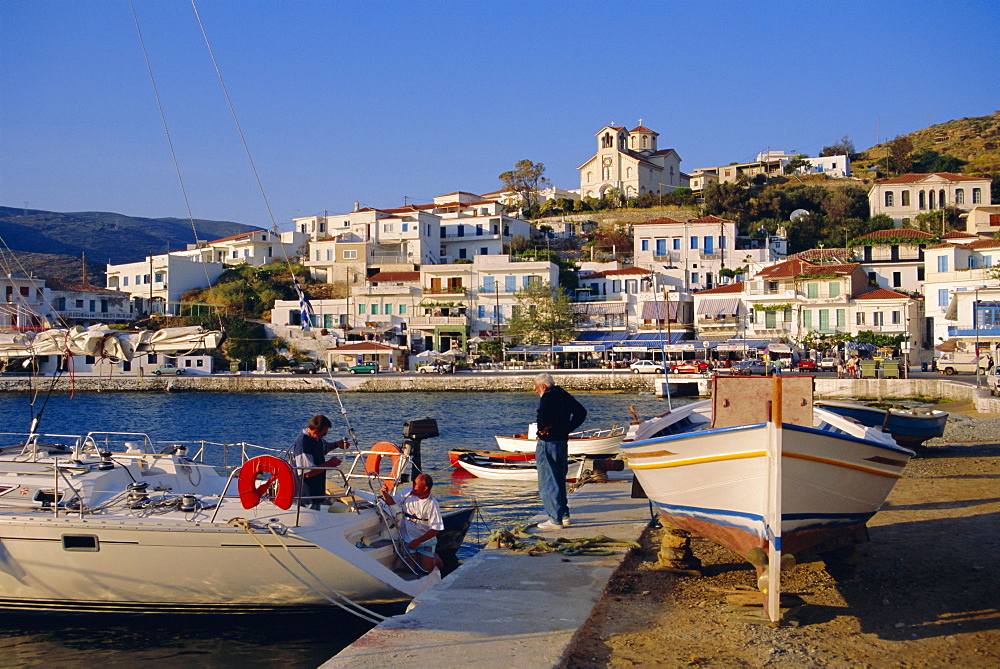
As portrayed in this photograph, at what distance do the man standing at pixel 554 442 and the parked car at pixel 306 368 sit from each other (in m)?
57.3

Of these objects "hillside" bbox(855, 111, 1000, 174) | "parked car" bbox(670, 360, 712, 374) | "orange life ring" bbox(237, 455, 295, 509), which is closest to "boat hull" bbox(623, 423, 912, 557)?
"orange life ring" bbox(237, 455, 295, 509)

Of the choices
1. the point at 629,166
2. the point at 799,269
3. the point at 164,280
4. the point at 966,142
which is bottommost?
the point at 799,269

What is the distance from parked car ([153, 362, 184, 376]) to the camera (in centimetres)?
6381

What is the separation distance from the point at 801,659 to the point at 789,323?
5940 cm

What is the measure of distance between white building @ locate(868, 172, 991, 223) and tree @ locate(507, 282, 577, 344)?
42.7 meters

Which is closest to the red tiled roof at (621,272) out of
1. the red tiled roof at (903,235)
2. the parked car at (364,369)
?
the red tiled roof at (903,235)

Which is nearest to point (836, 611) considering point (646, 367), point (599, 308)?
point (646, 367)

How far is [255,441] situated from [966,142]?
12955 cm

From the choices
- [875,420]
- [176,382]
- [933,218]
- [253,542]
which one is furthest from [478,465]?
[933,218]

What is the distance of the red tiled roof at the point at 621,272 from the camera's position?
70438 millimetres

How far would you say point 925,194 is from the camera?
285ft

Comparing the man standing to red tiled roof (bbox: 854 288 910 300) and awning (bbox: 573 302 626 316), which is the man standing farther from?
awning (bbox: 573 302 626 316)

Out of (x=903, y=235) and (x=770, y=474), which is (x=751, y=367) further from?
(x=770, y=474)

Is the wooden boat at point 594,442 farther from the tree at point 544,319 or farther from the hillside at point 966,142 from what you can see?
the hillside at point 966,142
